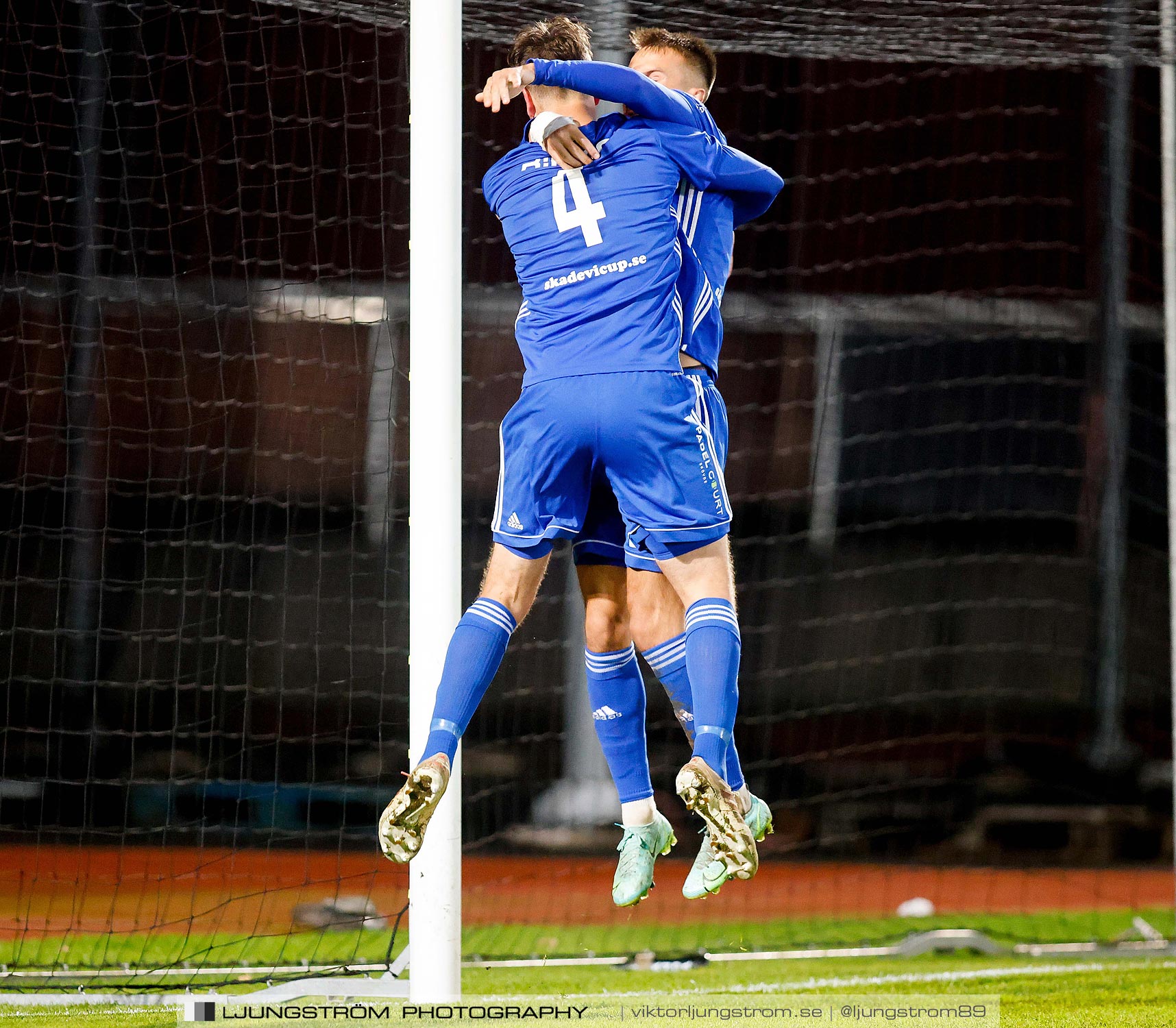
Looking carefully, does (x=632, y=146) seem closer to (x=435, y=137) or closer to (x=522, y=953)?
(x=435, y=137)

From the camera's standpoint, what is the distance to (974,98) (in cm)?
1173

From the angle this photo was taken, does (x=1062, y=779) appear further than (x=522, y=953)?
Yes

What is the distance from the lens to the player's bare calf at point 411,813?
3.29 m

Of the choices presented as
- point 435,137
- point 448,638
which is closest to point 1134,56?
point 435,137

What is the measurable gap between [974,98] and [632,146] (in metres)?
9.10

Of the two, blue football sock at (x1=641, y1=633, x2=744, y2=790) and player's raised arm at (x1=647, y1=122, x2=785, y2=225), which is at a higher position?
player's raised arm at (x1=647, y1=122, x2=785, y2=225)

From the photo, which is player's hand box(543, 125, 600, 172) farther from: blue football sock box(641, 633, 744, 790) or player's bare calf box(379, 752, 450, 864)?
player's bare calf box(379, 752, 450, 864)

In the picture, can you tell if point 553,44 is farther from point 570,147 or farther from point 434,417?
point 434,417

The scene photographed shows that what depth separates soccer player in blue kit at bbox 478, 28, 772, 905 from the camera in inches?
142

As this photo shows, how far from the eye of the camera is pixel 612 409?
138 inches

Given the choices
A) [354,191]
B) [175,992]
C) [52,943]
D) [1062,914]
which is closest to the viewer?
[175,992]

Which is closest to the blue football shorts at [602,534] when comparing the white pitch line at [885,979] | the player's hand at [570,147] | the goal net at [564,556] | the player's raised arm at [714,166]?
the player's raised arm at [714,166]

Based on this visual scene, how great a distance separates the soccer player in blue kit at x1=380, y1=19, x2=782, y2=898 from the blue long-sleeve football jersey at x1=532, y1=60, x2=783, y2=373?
0.04 meters

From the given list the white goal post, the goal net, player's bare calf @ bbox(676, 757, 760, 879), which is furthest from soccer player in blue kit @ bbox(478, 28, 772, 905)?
the goal net
